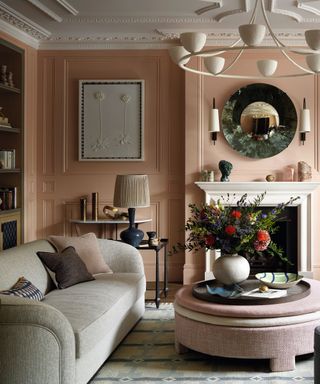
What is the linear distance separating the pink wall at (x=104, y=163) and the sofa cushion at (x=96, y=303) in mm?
1949

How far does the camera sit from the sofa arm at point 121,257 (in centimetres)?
498

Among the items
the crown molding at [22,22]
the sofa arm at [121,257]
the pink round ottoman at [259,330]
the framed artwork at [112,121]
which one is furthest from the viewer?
the framed artwork at [112,121]

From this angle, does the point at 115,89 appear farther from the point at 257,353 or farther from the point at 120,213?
the point at 257,353

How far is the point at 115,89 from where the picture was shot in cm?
673

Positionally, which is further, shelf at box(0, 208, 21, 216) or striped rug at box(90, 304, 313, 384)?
shelf at box(0, 208, 21, 216)

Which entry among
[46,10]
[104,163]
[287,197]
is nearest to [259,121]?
[287,197]

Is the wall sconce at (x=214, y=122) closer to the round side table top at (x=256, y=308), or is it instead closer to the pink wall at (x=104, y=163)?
the pink wall at (x=104, y=163)

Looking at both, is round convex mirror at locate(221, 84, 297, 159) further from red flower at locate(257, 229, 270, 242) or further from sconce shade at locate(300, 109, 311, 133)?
red flower at locate(257, 229, 270, 242)

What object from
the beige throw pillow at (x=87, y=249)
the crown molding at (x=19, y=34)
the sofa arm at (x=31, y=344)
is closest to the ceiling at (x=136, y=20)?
the crown molding at (x=19, y=34)

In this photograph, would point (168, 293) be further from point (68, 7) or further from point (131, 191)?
point (68, 7)

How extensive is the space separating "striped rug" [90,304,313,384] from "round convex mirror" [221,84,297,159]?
2.76 metres

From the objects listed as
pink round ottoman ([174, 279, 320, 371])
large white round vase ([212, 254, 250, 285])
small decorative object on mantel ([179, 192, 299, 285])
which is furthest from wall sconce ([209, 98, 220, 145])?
pink round ottoman ([174, 279, 320, 371])

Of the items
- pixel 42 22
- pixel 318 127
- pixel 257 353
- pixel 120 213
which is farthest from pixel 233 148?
pixel 257 353

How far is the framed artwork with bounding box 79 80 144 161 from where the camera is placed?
6.73 m
